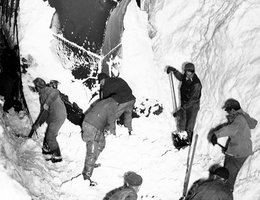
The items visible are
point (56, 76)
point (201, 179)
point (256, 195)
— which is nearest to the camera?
point (256, 195)

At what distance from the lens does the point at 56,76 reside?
696cm

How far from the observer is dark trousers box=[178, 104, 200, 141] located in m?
6.96

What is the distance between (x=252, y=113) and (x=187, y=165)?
1536 millimetres

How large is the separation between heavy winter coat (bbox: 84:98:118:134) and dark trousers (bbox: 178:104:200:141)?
5.62ft

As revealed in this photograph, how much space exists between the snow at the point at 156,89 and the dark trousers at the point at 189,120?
1.18 ft

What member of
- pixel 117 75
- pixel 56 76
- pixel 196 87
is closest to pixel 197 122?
pixel 196 87

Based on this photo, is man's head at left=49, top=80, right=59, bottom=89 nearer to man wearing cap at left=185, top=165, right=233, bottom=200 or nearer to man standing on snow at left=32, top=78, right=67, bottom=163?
man standing on snow at left=32, top=78, right=67, bottom=163

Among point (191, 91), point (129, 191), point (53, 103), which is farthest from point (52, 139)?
point (191, 91)

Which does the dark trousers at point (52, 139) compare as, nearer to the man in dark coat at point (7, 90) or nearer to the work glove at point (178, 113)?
the man in dark coat at point (7, 90)

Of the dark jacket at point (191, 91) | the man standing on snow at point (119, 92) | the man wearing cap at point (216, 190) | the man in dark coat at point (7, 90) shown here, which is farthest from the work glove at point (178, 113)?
the man in dark coat at point (7, 90)

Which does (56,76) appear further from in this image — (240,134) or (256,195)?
(256,195)

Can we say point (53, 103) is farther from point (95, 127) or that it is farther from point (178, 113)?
point (178, 113)

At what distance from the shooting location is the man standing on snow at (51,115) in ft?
19.9

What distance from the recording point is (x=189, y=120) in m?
7.04
